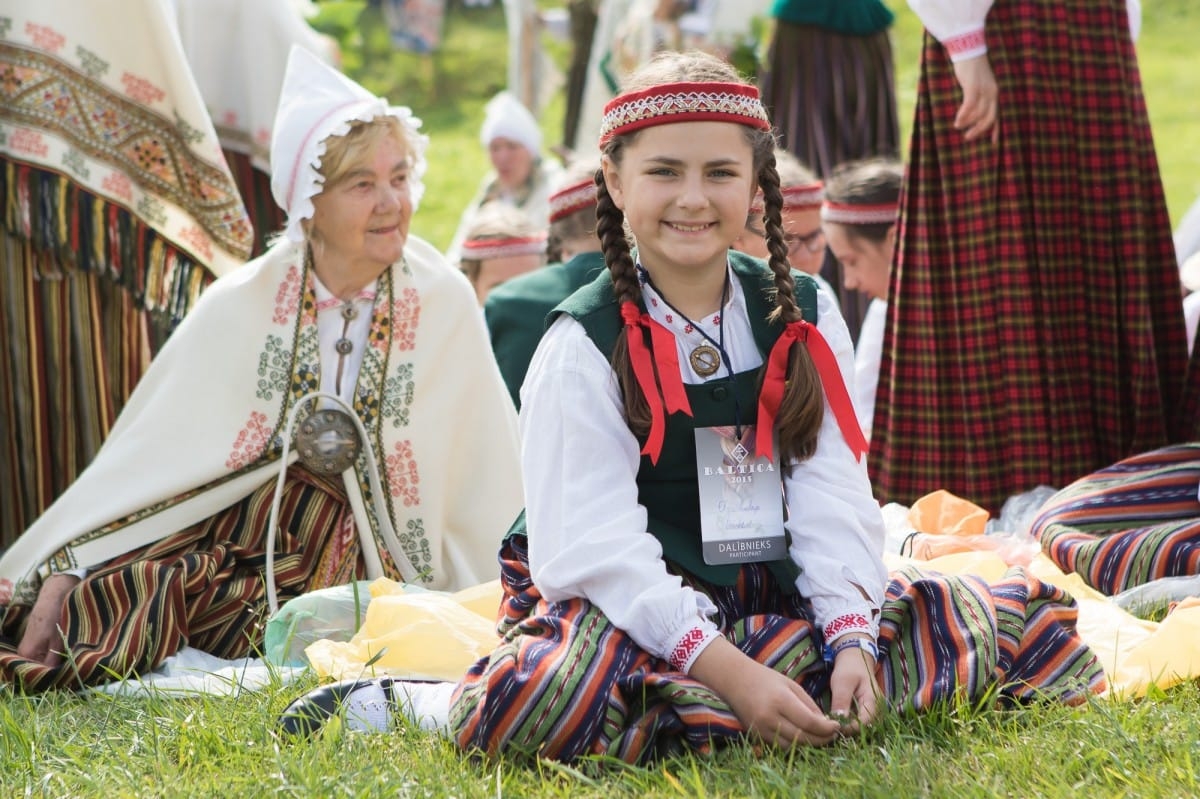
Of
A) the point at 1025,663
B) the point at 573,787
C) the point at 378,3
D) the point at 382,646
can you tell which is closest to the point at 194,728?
the point at 382,646

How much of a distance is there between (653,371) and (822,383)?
324 mm

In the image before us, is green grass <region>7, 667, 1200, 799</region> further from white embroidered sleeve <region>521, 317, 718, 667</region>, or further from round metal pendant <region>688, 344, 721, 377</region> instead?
round metal pendant <region>688, 344, 721, 377</region>

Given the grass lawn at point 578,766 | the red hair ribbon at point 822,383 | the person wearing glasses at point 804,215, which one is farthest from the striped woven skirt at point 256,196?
the red hair ribbon at point 822,383

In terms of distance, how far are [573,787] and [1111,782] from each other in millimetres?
780

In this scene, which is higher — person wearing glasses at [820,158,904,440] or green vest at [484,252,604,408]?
person wearing glasses at [820,158,904,440]

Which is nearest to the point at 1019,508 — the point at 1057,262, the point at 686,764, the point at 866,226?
the point at 1057,262

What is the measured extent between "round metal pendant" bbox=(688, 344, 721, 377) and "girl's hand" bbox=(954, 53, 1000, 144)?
1845 mm

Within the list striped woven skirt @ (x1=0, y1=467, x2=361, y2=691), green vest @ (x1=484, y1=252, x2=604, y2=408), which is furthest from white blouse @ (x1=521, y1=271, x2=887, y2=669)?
green vest @ (x1=484, y1=252, x2=604, y2=408)

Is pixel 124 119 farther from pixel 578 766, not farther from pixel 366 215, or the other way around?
pixel 578 766

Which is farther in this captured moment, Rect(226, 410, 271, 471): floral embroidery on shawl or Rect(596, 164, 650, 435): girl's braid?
Rect(226, 410, 271, 471): floral embroidery on shawl

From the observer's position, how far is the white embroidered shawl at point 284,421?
3758mm

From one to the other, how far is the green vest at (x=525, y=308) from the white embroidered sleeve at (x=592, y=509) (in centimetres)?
194

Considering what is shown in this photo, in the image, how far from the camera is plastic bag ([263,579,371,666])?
3324 mm

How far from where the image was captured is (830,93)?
716 cm
